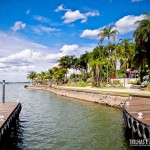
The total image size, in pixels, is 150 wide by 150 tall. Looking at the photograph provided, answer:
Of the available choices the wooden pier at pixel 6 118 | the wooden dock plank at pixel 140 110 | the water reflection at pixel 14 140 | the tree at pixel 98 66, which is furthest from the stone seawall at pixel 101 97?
the wooden pier at pixel 6 118

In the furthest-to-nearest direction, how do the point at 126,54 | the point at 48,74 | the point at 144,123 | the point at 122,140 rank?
the point at 48,74 < the point at 126,54 < the point at 122,140 < the point at 144,123

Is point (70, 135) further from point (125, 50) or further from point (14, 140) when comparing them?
point (125, 50)

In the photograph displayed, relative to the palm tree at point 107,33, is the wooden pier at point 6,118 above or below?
below

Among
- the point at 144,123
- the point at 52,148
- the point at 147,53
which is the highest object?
the point at 147,53

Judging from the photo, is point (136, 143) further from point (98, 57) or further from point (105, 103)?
point (98, 57)

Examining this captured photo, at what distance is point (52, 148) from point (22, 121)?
1093 centimetres

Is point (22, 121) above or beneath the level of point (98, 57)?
beneath

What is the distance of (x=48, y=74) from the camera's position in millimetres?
150500

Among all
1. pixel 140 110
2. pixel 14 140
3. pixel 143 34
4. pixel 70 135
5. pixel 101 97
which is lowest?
pixel 14 140

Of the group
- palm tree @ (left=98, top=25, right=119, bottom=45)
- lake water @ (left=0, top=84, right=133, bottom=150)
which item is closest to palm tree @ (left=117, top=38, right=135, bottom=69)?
palm tree @ (left=98, top=25, right=119, bottom=45)

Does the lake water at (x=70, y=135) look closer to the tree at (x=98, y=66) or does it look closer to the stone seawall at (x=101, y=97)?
the stone seawall at (x=101, y=97)

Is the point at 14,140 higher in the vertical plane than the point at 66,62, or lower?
lower

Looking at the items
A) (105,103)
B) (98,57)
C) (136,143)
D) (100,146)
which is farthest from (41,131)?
(98,57)

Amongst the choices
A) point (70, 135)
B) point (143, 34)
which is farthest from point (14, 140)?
point (143, 34)
